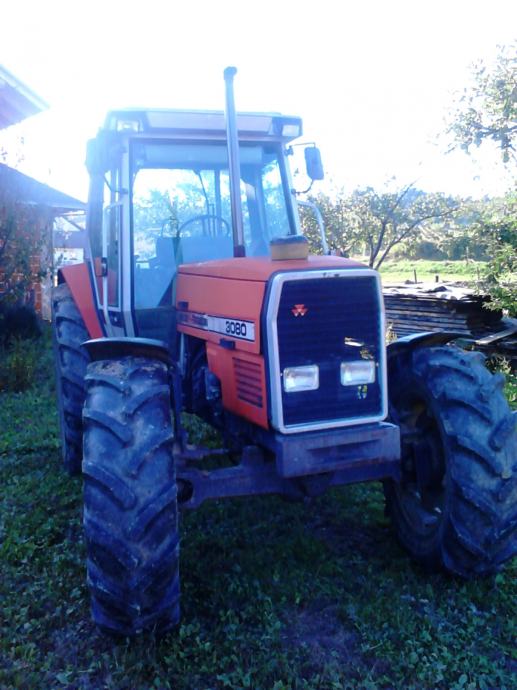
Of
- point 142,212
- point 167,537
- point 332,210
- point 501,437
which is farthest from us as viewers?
point 332,210

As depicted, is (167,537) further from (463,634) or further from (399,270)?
(399,270)

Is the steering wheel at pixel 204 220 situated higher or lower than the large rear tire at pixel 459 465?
higher

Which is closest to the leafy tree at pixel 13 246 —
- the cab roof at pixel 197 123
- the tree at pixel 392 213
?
the cab roof at pixel 197 123

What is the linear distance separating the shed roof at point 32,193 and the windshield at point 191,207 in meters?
5.74

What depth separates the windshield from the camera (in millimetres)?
4340

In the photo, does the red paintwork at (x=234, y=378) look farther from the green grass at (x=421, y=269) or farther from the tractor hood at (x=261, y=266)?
the green grass at (x=421, y=269)

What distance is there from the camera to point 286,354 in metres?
3.35

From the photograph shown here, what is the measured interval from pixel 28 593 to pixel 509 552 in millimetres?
2445

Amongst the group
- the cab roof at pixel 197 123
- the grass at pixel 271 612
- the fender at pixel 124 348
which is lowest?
the grass at pixel 271 612

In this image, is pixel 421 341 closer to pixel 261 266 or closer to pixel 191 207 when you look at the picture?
pixel 261 266

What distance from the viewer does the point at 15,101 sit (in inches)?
420

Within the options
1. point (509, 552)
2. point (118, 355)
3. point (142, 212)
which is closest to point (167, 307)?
point (142, 212)

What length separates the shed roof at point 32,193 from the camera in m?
9.40

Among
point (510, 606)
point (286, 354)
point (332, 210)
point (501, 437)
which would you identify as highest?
point (332, 210)
